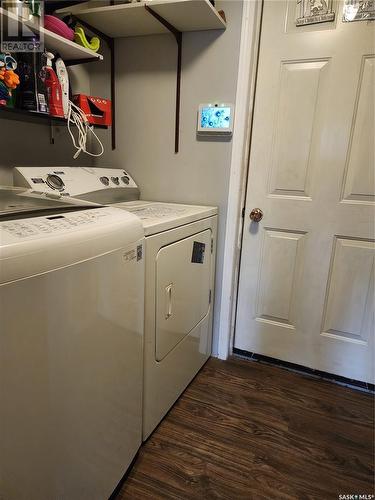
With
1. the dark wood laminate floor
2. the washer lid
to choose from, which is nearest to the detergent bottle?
the washer lid

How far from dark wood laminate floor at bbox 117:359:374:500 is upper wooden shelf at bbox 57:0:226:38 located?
1.86m

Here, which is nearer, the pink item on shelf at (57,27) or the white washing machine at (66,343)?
the white washing machine at (66,343)

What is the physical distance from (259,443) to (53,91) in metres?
1.79

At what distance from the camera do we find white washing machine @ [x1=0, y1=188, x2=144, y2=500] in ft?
2.11

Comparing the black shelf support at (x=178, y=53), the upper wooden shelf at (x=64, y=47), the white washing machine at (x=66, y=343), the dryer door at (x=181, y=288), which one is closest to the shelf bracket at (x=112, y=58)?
the black shelf support at (x=178, y=53)

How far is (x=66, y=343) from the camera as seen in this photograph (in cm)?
76

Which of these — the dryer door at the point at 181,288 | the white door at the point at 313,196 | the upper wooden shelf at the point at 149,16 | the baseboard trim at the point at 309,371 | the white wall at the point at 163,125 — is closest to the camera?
the dryer door at the point at 181,288

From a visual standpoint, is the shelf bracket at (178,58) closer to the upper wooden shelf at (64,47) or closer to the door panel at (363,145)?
the upper wooden shelf at (64,47)

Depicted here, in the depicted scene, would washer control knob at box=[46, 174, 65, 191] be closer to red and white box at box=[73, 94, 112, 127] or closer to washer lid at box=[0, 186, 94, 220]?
washer lid at box=[0, 186, 94, 220]

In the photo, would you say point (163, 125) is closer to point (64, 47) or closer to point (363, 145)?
point (64, 47)

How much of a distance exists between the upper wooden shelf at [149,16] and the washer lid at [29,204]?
37.8 inches

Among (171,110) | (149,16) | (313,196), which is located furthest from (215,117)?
(313,196)

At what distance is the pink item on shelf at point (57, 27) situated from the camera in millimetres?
1337

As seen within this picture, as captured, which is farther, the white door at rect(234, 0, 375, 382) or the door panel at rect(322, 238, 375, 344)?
the door panel at rect(322, 238, 375, 344)
